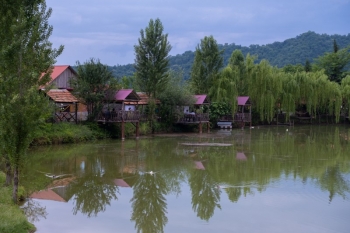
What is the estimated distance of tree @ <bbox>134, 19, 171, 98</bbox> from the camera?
1330 inches

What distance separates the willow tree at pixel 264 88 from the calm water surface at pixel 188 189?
20257 mm

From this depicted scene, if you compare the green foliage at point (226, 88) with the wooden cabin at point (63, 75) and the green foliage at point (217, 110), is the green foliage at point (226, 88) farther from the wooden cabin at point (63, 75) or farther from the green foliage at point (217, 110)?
the wooden cabin at point (63, 75)

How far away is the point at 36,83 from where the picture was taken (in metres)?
11.4

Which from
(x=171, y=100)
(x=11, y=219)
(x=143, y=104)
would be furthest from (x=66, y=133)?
(x=11, y=219)

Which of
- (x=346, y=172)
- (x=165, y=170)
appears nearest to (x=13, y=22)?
(x=165, y=170)

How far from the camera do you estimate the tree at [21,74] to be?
10109mm

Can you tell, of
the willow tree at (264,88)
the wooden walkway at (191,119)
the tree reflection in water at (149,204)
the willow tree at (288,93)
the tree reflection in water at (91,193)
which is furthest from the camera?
the willow tree at (288,93)

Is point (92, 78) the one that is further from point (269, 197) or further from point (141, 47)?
point (269, 197)

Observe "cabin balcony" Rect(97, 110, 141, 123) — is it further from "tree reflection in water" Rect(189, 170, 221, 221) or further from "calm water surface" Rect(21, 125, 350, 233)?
"tree reflection in water" Rect(189, 170, 221, 221)

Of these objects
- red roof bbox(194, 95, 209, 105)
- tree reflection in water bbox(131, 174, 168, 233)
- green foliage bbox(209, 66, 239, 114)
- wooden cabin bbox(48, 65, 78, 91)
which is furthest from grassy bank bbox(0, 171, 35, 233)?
green foliage bbox(209, 66, 239, 114)

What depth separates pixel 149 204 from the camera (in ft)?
40.9

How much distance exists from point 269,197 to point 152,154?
32.1 ft

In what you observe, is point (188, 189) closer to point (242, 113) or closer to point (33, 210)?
point (33, 210)

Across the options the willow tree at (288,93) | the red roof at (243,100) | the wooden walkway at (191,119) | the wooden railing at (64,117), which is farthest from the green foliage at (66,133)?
the willow tree at (288,93)
